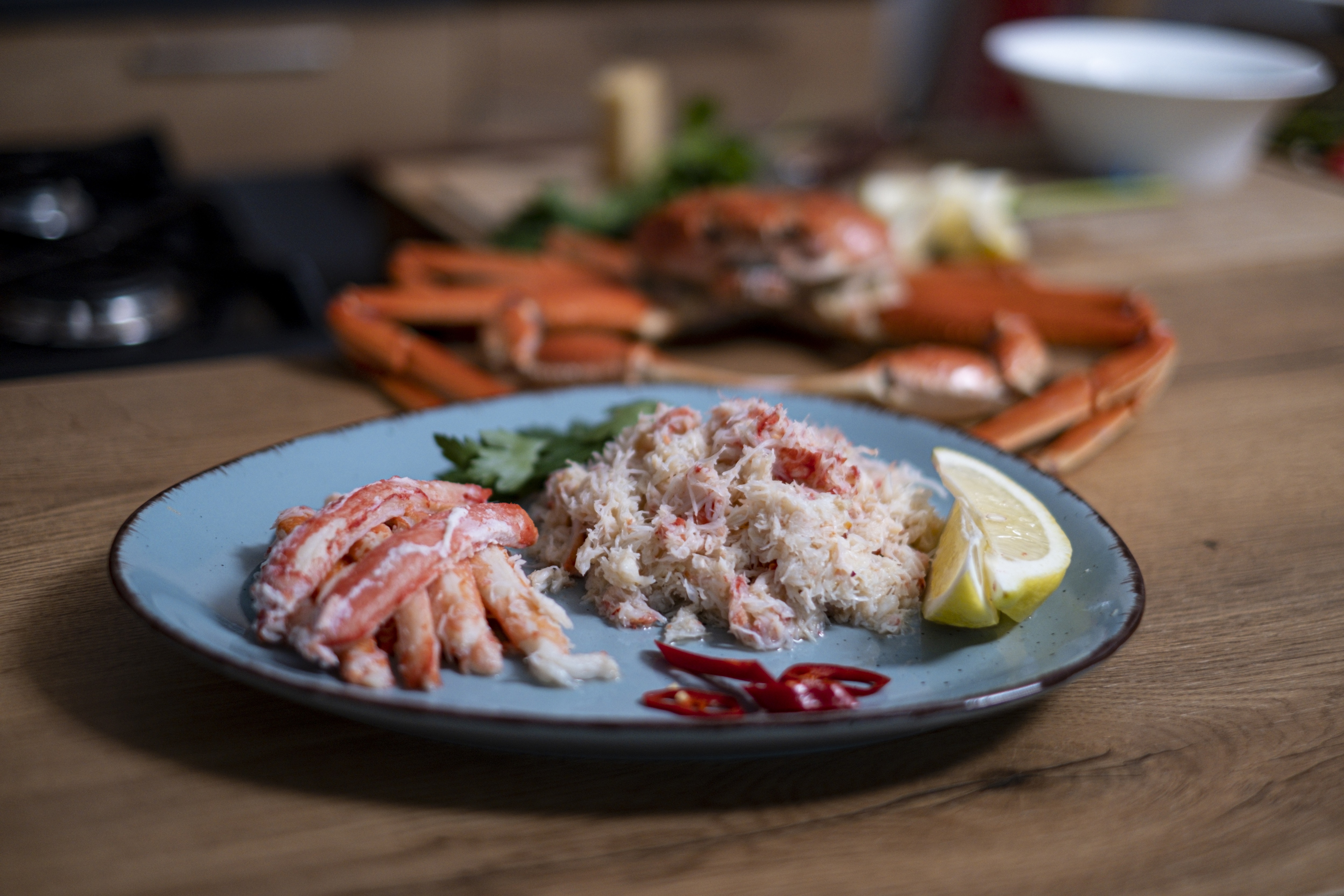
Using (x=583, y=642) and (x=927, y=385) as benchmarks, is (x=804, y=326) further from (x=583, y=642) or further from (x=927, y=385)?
(x=583, y=642)

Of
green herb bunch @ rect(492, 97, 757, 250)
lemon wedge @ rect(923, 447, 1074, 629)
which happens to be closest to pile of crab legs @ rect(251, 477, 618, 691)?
lemon wedge @ rect(923, 447, 1074, 629)

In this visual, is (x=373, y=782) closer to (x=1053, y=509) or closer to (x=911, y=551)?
(x=911, y=551)

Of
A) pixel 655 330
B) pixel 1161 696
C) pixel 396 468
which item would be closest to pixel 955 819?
pixel 1161 696

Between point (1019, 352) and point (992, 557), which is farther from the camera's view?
point (1019, 352)

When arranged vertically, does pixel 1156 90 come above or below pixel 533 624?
above

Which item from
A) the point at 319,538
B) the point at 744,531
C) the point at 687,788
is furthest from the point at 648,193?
the point at 687,788

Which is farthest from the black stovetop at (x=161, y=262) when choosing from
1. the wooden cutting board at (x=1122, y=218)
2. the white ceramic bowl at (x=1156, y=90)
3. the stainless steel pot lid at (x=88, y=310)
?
the white ceramic bowl at (x=1156, y=90)
